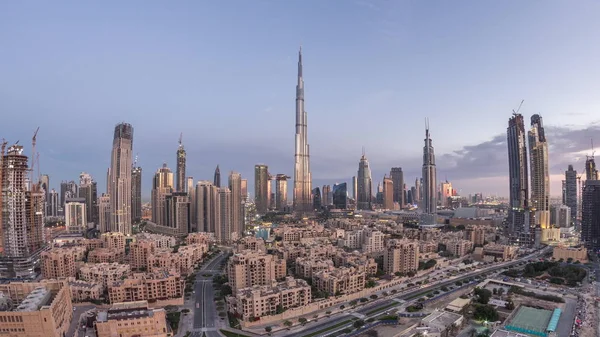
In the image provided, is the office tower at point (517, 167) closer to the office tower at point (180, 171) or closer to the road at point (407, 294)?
the road at point (407, 294)

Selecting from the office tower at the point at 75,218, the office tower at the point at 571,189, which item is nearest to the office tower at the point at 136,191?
the office tower at the point at 75,218

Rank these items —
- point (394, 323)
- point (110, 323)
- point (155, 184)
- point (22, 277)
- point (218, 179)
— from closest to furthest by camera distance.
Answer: point (110, 323) → point (394, 323) → point (22, 277) → point (155, 184) → point (218, 179)

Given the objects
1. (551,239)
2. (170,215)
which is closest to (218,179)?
(170,215)

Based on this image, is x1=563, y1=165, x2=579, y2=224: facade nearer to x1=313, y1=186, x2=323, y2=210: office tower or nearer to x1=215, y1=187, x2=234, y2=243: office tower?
x1=313, y1=186, x2=323, y2=210: office tower

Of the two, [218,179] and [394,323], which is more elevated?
[218,179]

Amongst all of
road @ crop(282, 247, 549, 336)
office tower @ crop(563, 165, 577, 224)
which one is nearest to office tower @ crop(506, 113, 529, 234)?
road @ crop(282, 247, 549, 336)

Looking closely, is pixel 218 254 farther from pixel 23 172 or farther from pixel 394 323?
pixel 394 323
